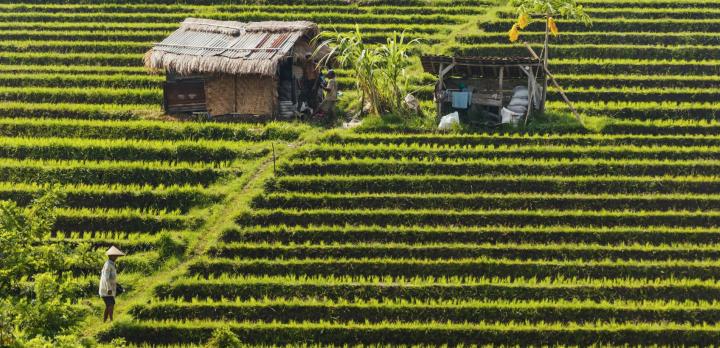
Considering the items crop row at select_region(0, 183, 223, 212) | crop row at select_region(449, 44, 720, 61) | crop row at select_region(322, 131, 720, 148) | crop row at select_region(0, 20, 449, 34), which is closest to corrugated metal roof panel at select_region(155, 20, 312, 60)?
crop row at select_region(322, 131, 720, 148)

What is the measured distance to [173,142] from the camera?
1120 inches

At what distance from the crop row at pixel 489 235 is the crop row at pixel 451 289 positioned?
1.14 meters

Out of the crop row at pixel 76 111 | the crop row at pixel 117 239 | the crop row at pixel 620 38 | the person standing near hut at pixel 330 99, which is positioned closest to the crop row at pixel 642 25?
the crop row at pixel 620 38

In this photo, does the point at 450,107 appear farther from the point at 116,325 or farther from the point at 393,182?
the point at 116,325

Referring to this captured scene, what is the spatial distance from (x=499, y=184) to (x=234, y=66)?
20.0 feet

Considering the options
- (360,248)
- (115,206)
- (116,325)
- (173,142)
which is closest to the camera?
(116,325)

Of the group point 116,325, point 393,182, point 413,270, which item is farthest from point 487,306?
point 116,325

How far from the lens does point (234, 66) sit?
28.5m

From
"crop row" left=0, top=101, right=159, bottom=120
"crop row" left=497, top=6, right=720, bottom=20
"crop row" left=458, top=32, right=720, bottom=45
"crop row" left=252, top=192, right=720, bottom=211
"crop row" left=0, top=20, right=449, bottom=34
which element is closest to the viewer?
"crop row" left=252, top=192, right=720, bottom=211

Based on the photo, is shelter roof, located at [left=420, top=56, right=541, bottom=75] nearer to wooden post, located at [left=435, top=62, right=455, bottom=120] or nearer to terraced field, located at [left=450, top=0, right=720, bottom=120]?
wooden post, located at [left=435, top=62, right=455, bottom=120]

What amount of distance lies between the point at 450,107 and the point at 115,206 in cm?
714

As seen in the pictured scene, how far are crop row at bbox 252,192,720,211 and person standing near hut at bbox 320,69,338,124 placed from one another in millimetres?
3788

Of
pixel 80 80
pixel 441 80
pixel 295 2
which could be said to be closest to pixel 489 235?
pixel 441 80

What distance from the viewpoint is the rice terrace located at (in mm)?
22609
